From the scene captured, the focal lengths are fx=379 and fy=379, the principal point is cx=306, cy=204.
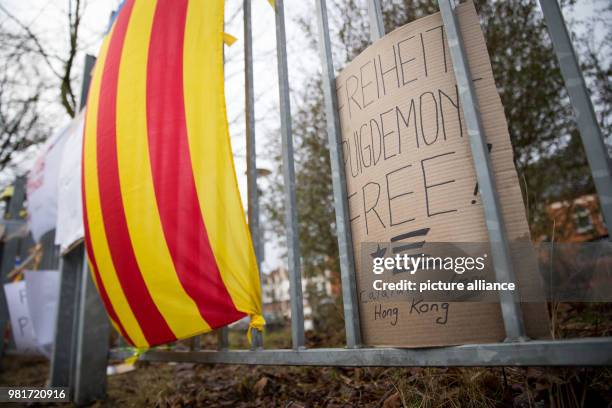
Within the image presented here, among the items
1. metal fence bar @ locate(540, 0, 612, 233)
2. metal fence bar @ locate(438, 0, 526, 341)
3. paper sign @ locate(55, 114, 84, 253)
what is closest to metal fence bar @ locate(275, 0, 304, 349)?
metal fence bar @ locate(438, 0, 526, 341)

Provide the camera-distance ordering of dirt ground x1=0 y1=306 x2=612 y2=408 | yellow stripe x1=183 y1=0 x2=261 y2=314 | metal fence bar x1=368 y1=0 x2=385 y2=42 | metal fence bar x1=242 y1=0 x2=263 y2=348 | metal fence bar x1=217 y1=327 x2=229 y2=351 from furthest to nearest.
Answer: metal fence bar x1=217 y1=327 x2=229 y2=351 → metal fence bar x1=242 y1=0 x2=263 y2=348 → metal fence bar x1=368 y1=0 x2=385 y2=42 → yellow stripe x1=183 y1=0 x2=261 y2=314 → dirt ground x1=0 y1=306 x2=612 y2=408

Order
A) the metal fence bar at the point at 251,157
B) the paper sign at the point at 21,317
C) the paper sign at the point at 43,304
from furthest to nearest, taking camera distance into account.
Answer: the paper sign at the point at 21,317, the paper sign at the point at 43,304, the metal fence bar at the point at 251,157

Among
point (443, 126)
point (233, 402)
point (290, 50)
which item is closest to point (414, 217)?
→ point (443, 126)

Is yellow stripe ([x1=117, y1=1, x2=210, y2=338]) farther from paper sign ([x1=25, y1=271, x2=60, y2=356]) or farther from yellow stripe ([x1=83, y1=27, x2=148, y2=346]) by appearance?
paper sign ([x1=25, y1=271, x2=60, y2=356])

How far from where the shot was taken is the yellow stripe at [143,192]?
4.55ft

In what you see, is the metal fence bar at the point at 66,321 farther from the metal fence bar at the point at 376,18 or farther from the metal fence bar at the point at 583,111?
the metal fence bar at the point at 583,111

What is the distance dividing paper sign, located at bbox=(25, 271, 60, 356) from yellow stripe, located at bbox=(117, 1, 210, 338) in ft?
5.75

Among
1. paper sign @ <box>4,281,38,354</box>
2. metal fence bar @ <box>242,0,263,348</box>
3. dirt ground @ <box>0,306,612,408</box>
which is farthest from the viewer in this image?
paper sign @ <box>4,281,38,354</box>

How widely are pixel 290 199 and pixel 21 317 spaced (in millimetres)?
3103

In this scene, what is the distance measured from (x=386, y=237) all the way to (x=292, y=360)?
55 cm

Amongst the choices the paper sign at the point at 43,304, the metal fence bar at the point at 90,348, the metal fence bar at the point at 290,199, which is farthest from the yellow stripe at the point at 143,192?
the paper sign at the point at 43,304

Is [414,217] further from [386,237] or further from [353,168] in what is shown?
[353,168]

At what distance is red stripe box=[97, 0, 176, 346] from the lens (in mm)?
1498

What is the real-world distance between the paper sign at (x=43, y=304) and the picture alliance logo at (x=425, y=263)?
2.64 metres
